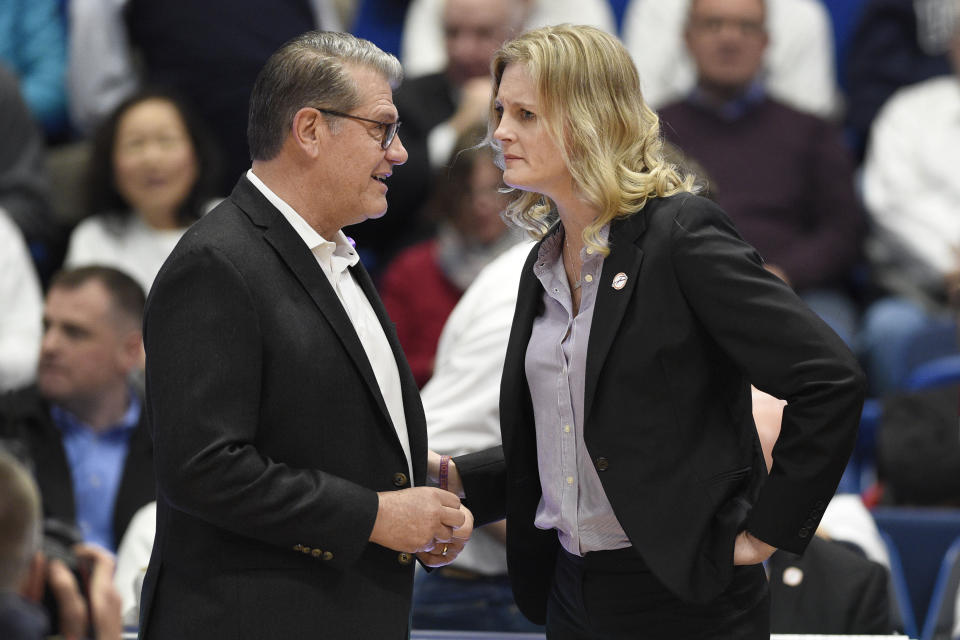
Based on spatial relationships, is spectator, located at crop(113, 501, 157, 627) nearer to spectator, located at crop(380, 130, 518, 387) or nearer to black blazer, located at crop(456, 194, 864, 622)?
spectator, located at crop(380, 130, 518, 387)

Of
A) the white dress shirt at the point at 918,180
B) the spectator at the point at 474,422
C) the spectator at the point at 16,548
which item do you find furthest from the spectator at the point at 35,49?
the spectator at the point at 16,548

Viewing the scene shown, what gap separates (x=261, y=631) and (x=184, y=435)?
334 millimetres

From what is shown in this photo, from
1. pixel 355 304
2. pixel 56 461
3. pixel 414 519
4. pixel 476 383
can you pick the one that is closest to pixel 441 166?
pixel 56 461

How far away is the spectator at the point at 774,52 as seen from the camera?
5.78m

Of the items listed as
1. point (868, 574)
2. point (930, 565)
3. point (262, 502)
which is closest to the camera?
point (262, 502)

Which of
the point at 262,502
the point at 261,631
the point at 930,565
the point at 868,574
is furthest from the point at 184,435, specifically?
the point at 930,565

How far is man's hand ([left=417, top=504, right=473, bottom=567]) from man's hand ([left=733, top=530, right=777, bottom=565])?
0.45m

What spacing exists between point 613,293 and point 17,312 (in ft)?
9.83

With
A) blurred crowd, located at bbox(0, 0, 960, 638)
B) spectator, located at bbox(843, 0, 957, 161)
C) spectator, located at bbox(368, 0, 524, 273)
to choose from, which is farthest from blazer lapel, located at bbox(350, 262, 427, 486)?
spectator, located at bbox(843, 0, 957, 161)

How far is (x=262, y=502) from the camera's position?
6.73 ft

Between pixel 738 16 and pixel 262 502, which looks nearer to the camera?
pixel 262 502

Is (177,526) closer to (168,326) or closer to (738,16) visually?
(168,326)

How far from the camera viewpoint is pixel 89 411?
4.13 meters

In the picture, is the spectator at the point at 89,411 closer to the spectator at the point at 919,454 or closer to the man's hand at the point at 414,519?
the man's hand at the point at 414,519
